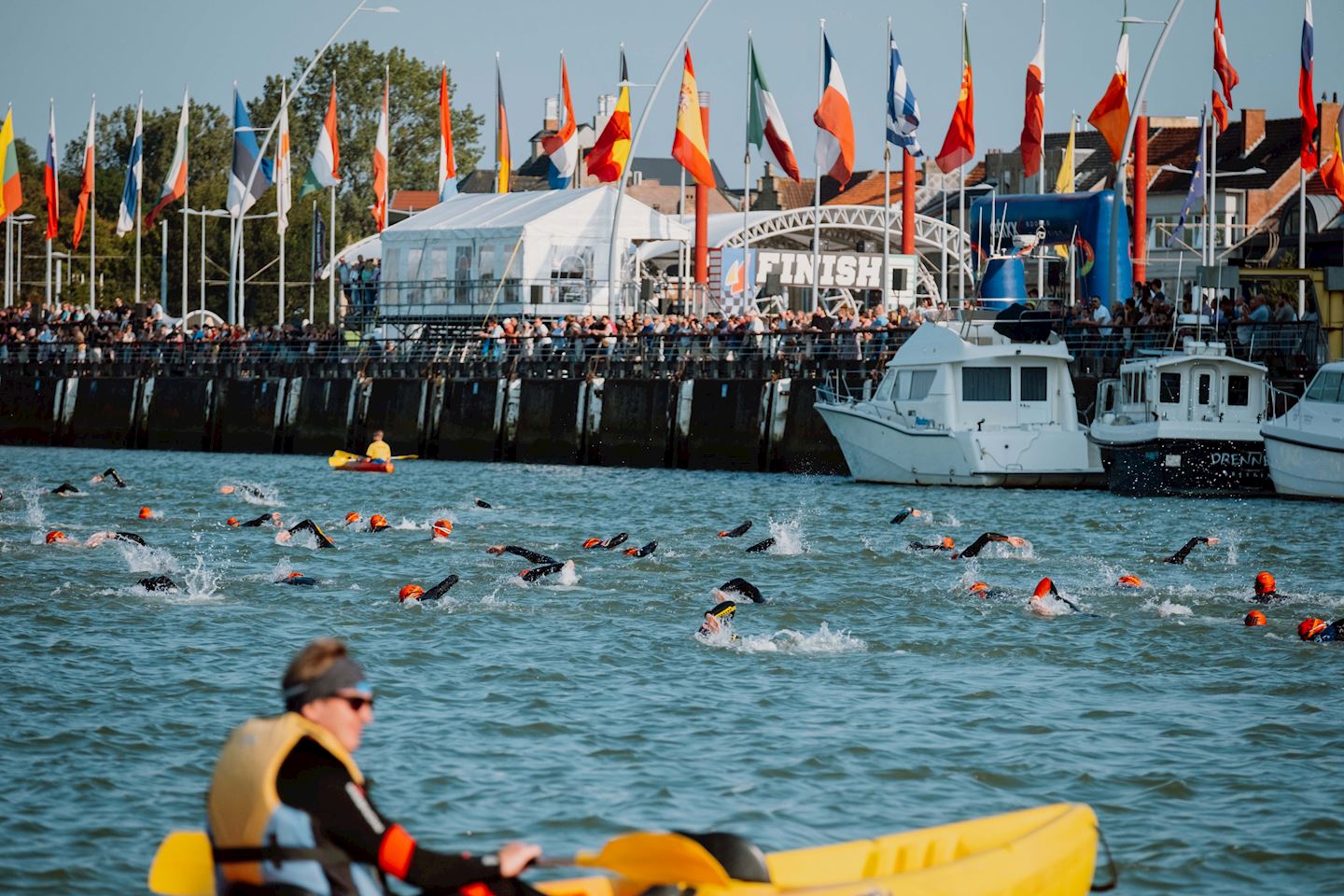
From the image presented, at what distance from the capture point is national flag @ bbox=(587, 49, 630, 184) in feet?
152

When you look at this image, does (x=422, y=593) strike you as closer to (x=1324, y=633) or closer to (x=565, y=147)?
(x=1324, y=633)

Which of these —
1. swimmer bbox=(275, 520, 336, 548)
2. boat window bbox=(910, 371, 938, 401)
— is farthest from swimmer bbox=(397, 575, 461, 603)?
boat window bbox=(910, 371, 938, 401)

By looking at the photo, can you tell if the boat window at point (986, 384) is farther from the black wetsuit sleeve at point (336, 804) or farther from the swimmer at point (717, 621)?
the black wetsuit sleeve at point (336, 804)

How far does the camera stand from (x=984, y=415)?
3706cm

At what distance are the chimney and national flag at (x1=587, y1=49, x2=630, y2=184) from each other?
42.5 meters

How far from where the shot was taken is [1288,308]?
119 ft

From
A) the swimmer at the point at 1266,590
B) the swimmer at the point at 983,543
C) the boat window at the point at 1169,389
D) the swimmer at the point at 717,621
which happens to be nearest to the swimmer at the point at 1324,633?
the swimmer at the point at 1266,590

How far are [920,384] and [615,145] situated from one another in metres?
13.1

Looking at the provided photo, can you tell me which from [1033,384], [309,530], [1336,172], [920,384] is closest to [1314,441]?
[1033,384]

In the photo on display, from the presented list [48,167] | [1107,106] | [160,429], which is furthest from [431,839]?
[48,167]

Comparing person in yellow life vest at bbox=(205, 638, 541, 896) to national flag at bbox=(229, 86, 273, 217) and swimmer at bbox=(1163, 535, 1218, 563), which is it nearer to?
swimmer at bbox=(1163, 535, 1218, 563)

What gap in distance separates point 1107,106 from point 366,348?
22.8m

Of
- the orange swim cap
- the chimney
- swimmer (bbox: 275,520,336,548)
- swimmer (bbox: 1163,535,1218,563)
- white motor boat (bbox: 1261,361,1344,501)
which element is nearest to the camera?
the orange swim cap

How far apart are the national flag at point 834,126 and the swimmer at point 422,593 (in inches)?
1022
